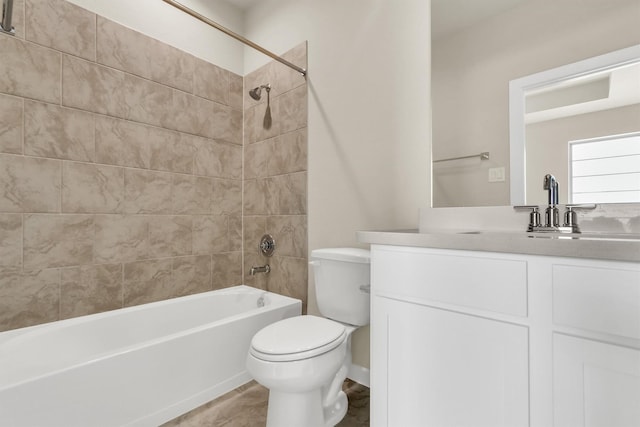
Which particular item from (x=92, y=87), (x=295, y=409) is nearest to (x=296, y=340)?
(x=295, y=409)

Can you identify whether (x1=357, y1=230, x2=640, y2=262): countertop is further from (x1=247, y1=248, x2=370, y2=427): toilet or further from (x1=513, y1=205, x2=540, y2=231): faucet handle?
(x1=247, y1=248, x2=370, y2=427): toilet

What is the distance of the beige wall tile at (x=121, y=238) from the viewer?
5.92 ft

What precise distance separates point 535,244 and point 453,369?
1.42 ft

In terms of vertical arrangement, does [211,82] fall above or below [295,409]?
above

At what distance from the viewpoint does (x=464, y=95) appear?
58.1 inches

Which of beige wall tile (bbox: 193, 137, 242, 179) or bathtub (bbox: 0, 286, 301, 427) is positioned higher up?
beige wall tile (bbox: 193, 137, 242, 179)

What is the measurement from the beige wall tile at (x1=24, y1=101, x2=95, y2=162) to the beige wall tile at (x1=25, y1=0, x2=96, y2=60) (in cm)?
34

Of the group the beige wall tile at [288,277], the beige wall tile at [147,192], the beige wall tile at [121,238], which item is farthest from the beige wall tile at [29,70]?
the beige wall tile at [288,277]

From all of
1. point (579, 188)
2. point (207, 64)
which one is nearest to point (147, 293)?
point (207, 64)

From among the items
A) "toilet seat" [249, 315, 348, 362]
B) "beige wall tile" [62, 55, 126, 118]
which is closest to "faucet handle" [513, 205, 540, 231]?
"toilet seat" [249, 315, 348, 362]

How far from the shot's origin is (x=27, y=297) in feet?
5.13

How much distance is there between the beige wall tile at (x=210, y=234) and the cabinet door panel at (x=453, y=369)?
5.43 feet

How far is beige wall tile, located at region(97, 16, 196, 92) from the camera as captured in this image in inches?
71.4

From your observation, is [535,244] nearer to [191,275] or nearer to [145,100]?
[191,275]
